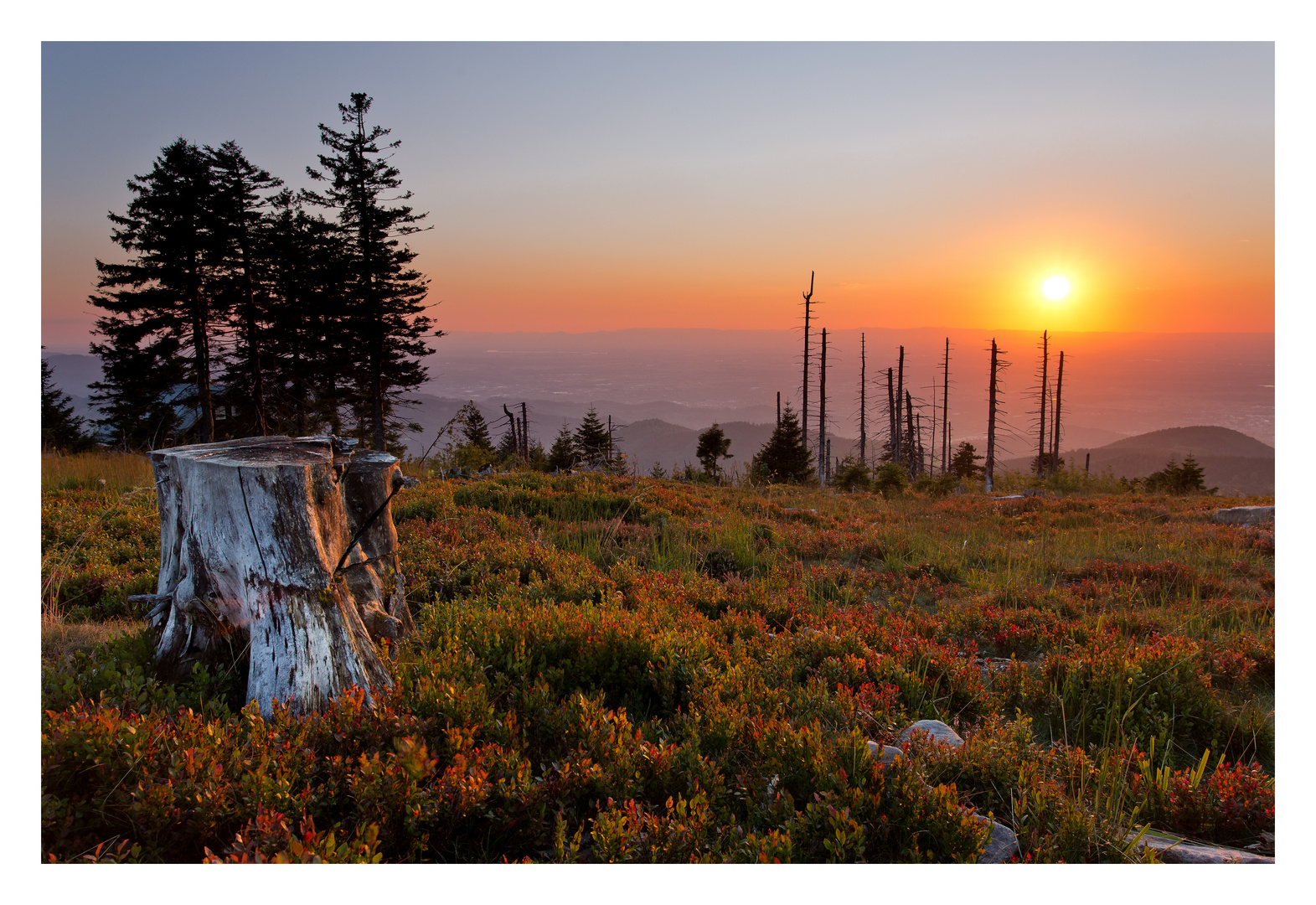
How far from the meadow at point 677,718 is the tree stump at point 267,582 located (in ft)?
0.83

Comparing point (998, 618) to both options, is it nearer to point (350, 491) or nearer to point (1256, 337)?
point (1256, 337)

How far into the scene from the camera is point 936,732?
3.58 metres

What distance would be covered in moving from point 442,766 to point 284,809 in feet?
2.28

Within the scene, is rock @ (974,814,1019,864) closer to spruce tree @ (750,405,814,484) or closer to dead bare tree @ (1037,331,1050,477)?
spruce tree @ (750,405,814,484)

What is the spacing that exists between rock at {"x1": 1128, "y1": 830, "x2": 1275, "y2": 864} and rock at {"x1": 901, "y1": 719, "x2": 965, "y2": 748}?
2.78 ft

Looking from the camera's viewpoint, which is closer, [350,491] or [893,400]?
[350,491]

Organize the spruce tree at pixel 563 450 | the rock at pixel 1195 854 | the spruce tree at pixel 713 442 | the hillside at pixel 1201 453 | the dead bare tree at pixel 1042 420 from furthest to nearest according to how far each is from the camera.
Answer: the hillside at pixel 1201 453
the dead bare tree at pixel 1042 420
the spruce tree at pixel 713 442
the spruce tree at pixel 563 450
the rock at pixel 1195 854

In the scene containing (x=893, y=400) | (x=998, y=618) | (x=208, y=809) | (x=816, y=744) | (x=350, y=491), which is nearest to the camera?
(x=208, y=809)

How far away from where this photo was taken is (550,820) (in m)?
2.71

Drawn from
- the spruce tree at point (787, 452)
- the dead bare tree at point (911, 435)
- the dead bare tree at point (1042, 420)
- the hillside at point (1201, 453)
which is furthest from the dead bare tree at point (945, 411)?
the hillside at point (1201, 453)

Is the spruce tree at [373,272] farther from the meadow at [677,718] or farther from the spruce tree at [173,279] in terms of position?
the meadow at [677,718]

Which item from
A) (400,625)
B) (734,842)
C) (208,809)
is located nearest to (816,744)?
(734,842)

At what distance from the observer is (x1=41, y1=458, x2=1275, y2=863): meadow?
2.51m

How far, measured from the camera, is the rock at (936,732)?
330cm
